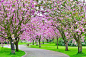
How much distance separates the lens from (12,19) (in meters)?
21.5

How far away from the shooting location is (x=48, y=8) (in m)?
17.5

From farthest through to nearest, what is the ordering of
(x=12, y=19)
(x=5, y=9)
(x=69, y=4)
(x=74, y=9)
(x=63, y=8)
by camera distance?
1. (x=12, y=19)
2. (x=5, y=9)
3. (x=63, y=8)
4. (x=74, y=9)
5. (x=69, y=4)

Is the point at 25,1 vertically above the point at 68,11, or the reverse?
the point at 25,1

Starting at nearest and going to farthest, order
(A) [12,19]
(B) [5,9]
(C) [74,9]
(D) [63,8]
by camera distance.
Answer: (C) [74,9], (D) [63,8], (B) [5,9], (A) [12,19]

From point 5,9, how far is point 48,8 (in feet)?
20.6

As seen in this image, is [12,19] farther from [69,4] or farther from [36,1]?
[69,4]

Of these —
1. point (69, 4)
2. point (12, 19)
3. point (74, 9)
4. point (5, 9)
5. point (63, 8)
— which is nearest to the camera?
A: point (69, 4)

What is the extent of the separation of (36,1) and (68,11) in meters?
4.86

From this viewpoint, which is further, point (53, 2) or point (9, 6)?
point (9, 6)

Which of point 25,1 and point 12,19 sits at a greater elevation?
point 25,1

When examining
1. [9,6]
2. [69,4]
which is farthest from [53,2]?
[9,6]

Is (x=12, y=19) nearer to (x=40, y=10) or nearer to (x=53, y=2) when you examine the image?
(x=40, y=10)

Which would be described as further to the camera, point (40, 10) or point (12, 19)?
point (12, 19)

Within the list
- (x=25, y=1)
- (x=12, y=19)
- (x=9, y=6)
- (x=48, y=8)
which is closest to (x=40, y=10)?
Answer: (x=48, y=8)
